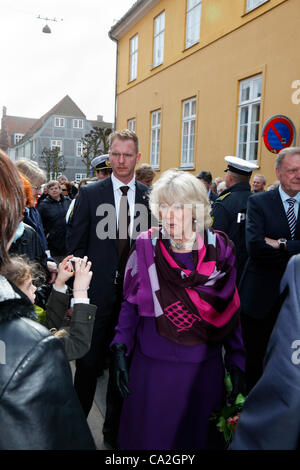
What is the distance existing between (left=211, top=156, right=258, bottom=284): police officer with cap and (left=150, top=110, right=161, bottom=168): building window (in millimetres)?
10516

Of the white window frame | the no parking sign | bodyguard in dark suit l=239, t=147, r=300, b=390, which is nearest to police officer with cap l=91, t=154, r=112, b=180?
bodyguard in dark suit l=239, t=147, r=300, b=390

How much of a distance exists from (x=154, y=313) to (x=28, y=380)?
1.36m

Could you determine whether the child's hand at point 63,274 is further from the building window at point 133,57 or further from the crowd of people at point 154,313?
the building window at point 133,57

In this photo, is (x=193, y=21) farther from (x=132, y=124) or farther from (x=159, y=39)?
(x=132, y=124)

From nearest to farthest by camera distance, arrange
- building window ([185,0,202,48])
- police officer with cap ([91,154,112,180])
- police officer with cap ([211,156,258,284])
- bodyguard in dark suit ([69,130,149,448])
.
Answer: bodyguard in dark suit ([69,130,149,448]), police officer with cap ([211,156,258,284]), police officer with cap ([91,154,112,180]), building window ([185,0,202,48])

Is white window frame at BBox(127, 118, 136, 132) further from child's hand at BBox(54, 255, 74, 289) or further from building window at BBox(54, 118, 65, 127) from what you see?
building window at BBox(54, 118, 65, 127)

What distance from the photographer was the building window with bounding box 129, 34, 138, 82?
16.5m

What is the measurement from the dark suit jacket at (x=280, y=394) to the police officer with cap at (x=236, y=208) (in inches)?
123

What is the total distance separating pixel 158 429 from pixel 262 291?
1.57 m

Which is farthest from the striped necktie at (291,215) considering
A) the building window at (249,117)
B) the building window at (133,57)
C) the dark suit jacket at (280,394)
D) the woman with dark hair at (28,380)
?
the building window at (133,57)

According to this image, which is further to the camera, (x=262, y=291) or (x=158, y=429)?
(x=262, y=291)
